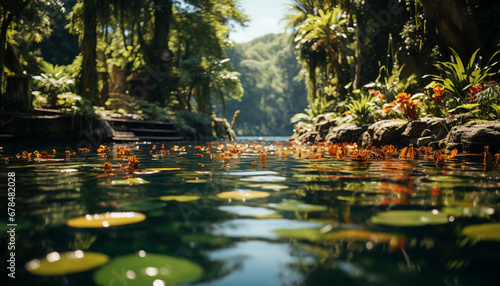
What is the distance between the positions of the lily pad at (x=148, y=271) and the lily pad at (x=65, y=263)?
0.18 ft

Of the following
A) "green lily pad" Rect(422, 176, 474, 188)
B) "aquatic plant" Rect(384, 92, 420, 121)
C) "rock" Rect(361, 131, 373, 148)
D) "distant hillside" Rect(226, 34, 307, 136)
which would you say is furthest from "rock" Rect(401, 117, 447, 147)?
"distant hillside" Rect(226, 34, 307, 136)

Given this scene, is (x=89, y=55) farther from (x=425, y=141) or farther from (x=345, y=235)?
(x=345, y=235)

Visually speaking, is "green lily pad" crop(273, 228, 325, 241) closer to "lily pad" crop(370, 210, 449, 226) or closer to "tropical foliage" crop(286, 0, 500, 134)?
"lily pad" crop(370, 210, 449, 226)

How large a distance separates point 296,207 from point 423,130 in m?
6.29

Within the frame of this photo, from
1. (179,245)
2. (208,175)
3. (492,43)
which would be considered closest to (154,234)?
(179,245)

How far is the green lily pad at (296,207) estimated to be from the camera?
1.88m

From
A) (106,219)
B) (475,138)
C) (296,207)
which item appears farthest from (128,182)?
(475,138)

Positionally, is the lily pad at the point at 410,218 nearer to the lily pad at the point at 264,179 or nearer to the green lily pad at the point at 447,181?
the green lily pad at the point at 447,181

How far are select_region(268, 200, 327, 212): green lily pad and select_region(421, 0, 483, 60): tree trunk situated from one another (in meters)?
9.77

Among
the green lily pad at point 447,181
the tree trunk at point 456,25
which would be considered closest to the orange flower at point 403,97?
the tree trunk at point 456,25

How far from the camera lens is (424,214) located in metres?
1.68

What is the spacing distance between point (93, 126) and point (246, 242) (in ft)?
39.8

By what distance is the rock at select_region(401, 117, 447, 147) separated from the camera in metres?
7.07

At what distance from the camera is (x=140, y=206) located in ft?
6.34
